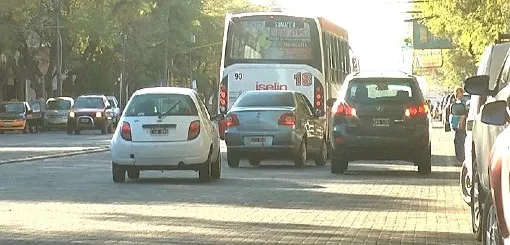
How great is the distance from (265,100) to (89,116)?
3071 centimetres

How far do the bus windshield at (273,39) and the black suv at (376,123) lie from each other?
8.04 metres

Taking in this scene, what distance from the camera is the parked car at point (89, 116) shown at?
194ft

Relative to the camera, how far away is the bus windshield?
3328cm

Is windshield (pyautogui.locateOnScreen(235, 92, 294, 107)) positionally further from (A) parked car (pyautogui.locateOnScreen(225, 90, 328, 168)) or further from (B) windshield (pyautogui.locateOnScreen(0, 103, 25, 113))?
(B) windshield (pyautogui.locateOnScreen(0, 103, 25, 113))

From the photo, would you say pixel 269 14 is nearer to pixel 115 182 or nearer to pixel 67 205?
pixel 115 182

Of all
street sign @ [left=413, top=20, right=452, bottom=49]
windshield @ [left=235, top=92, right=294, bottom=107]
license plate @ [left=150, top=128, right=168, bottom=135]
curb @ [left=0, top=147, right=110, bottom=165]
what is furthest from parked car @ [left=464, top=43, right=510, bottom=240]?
street sign @ [left=413, top=20, right=452, bottom=49]

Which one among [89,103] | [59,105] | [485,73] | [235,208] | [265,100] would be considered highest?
[485,73]

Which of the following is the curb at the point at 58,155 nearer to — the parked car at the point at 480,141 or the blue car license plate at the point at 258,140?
the blue car license plate at the point at 258,140

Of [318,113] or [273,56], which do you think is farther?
[273,56]

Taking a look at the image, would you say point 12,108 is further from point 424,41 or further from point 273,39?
point 273,39

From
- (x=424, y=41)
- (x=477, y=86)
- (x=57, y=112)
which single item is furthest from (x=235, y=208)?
(x=424, y=41)

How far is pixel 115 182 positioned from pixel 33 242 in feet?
32.1

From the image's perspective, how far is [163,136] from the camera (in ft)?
74.5

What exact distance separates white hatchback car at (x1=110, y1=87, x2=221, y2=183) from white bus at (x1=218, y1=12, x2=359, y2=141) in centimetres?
1019
